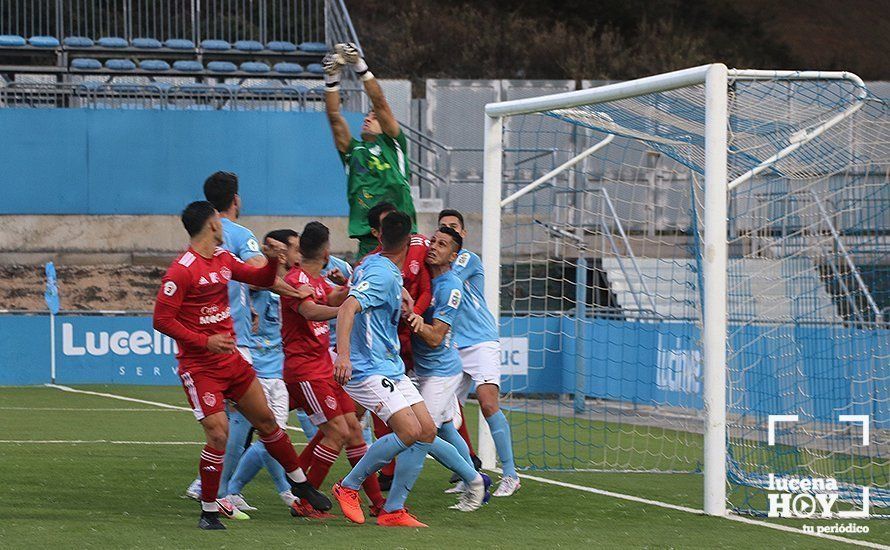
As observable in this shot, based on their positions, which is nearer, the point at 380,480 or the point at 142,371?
the point at 380,480

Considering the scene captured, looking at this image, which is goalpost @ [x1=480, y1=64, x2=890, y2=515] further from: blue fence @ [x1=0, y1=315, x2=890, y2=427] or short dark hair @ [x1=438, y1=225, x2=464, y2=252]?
short dark hair @ [x1=438, y1=225, x2=464, y2=252]

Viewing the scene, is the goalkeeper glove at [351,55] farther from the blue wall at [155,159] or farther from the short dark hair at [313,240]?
the blue wall at [155,159]

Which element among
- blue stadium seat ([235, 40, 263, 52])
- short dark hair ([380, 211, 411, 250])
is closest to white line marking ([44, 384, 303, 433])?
short dark hair ([380, 211, 411, 250])

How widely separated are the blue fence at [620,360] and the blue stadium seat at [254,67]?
8.39 meters

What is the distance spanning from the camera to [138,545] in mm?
6816

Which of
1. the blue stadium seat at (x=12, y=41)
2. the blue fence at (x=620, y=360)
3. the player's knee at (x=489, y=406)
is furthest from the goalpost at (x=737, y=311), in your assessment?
the blue stadium seat at (x=12, y=41)

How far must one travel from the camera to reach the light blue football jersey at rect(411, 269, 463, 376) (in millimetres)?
8297

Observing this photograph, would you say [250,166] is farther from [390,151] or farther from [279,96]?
[390,151]

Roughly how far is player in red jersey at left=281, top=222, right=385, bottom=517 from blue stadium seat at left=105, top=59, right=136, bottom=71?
18.6 m

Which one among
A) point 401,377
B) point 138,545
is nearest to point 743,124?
point 401,377

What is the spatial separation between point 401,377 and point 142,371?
12.4 meters

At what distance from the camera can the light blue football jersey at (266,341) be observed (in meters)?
8.65

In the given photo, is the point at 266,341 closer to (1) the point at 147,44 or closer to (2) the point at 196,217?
(2) the point at 196,217

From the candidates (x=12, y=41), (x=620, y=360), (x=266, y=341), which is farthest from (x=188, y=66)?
(x=266, y=341)
